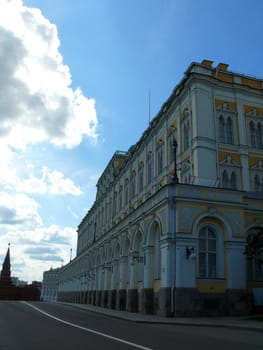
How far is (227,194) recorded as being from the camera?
76.0ft

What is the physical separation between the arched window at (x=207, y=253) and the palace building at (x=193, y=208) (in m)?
0.06

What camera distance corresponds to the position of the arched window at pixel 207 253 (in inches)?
869

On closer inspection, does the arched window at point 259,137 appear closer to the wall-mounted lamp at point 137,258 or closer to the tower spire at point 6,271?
the wall-mounted lamp at point 137,258

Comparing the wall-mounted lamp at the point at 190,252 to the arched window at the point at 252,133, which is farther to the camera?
the arched window at the point at 252,133

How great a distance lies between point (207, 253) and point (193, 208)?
9.11ft

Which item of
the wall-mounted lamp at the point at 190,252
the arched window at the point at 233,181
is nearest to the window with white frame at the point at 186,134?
the arched window at the point at 233,181

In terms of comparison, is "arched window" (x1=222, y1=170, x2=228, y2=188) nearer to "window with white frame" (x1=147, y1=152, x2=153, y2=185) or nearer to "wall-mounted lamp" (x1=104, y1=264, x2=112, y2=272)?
"window with white frame" (x1=147, y1=152, x2=153, y2=185)

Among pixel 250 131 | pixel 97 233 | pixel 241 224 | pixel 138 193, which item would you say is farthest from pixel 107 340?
pixel 97 233

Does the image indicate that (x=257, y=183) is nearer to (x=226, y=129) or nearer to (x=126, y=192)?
(x=226, y=129)

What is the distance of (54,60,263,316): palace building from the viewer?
21438 mm

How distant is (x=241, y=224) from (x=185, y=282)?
5.09 metres

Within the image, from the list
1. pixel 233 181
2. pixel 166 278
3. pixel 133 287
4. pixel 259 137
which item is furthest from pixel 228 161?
pixel 166 278

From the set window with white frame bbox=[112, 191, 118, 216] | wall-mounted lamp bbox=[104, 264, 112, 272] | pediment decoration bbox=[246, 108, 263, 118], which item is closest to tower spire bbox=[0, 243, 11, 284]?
window with white frame bbox=[112, 191, 118, 216]

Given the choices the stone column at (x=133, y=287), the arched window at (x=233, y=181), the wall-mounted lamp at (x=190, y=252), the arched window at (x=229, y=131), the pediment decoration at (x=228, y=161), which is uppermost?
the arched window at (x=229, y=131)
